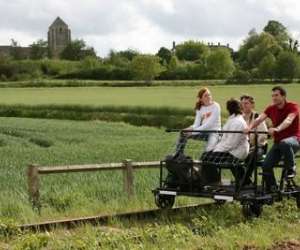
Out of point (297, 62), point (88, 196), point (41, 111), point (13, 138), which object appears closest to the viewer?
point (88, 196)

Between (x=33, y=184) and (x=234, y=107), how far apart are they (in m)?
3.14

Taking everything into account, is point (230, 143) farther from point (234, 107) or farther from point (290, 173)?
point (290, 173)

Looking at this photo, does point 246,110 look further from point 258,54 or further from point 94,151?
point 258,54

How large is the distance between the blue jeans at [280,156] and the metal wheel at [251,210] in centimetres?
46

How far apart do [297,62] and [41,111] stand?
56177mm

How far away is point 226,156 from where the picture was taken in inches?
369

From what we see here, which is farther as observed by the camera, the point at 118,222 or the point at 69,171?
the point at 69,171

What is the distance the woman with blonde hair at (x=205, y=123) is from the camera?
31.9ft

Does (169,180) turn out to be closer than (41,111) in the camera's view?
Yes

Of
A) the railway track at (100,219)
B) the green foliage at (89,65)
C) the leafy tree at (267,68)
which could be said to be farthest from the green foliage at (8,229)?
the green foliage at (89,65)

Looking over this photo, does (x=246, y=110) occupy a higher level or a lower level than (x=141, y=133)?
higher

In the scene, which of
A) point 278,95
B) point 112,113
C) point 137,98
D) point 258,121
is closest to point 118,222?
point 258,121

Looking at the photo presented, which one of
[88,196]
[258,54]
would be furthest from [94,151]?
[258,54]

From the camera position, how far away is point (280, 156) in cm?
962
